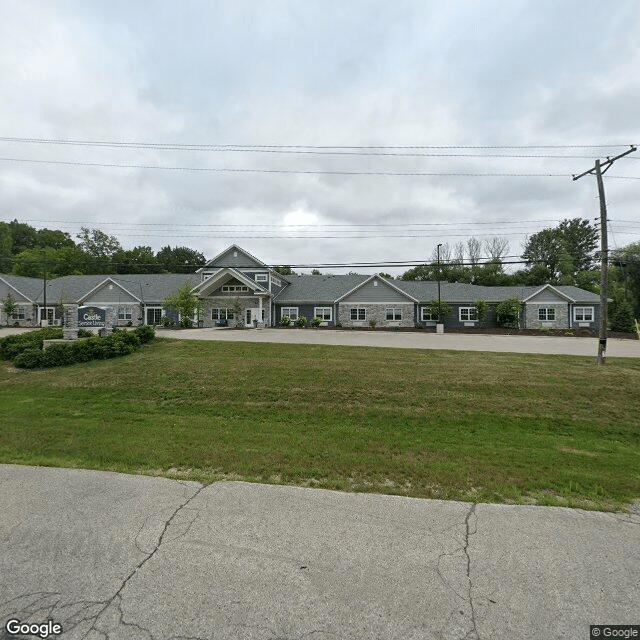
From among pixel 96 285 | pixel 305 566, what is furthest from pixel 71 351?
pixel 96 285

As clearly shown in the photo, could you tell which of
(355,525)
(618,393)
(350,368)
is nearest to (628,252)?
(618,393)

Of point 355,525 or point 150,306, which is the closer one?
point 355,525

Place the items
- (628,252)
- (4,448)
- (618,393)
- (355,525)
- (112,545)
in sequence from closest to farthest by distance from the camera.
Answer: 1. (112,545)
2. (355,525)
3. (4,448)
4. (618,393)
5. (628,252)

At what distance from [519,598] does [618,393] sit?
9845mm

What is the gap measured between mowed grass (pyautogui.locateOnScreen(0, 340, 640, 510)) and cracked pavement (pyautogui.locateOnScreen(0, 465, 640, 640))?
28.8 inches

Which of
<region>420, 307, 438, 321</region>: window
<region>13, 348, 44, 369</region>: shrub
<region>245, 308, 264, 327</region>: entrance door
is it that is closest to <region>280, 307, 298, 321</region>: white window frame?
<region>245, 308, 264, 327</region>: entrance door

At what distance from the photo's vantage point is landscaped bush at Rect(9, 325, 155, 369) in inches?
536

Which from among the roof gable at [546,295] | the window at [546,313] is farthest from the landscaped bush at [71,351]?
the window at [546,313]

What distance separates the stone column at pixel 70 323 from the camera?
15492 millimetres

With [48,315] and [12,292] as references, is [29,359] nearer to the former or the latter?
[48,315]

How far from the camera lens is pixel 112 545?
330 cm

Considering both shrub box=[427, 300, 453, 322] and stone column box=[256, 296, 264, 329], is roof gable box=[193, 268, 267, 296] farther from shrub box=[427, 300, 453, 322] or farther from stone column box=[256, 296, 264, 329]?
shrub box=[427, 300, 453, 322]

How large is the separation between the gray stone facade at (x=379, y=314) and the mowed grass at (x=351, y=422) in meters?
21.4

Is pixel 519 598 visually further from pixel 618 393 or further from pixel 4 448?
pixel 618 393
